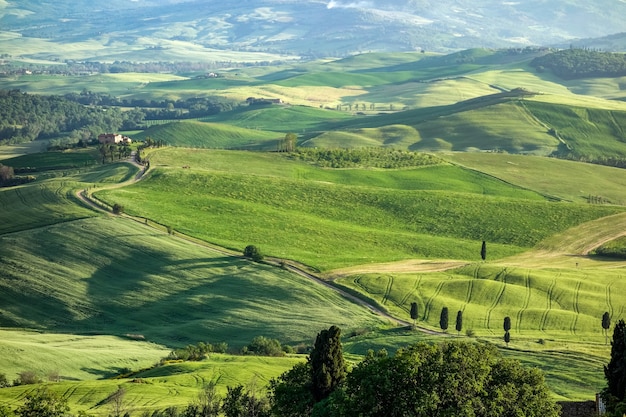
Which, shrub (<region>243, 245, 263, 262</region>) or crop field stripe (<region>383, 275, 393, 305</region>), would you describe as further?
shrub (<region>243, 245, 263, 262</region>)

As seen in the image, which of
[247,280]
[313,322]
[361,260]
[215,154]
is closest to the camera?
[313,322]

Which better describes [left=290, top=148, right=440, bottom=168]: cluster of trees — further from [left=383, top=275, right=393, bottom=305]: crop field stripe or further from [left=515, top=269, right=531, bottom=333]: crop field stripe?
[left=515, top=269, right=531, bottom=333]: crop field stripe

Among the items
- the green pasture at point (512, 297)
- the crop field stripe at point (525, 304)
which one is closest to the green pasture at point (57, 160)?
the green pasture at point (512, 297)

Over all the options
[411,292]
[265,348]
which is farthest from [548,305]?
[265,348]

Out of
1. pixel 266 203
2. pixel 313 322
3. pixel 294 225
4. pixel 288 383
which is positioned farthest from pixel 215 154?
pixel 288 383

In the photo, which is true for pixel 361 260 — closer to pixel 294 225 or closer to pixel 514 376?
pixel 294 225

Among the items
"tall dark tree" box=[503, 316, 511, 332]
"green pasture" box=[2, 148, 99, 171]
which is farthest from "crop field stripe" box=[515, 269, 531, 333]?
"green pasture" box=[2, 148, 99, 171]
